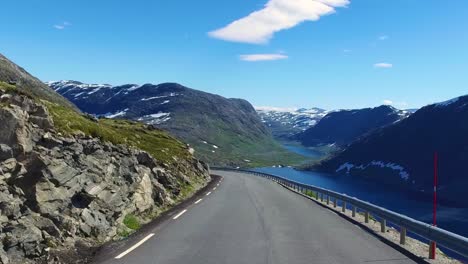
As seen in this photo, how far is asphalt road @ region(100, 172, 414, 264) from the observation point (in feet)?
38.9

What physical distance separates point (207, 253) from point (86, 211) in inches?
200

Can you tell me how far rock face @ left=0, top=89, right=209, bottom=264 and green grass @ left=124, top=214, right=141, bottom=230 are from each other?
0.92 feet

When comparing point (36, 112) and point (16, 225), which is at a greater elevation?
point (36, 112)

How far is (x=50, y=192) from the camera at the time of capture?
14148 millimetres

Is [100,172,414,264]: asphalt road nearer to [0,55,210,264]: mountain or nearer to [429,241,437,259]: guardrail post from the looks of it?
[429,241,437,259]: guardrail post

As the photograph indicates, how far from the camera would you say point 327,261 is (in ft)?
37.9

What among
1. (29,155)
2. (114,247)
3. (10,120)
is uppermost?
(10,120)

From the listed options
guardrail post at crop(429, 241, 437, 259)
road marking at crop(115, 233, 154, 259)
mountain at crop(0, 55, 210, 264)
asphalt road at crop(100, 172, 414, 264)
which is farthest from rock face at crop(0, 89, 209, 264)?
guardrail post at crop(429, 241, 437, 259)

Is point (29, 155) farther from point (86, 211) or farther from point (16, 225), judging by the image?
point (16, 225)

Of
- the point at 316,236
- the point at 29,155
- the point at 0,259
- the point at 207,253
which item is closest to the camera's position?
the point at 0,259

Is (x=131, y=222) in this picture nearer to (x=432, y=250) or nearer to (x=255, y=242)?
(x=255, y=242)

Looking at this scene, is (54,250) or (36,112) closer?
(54,250)

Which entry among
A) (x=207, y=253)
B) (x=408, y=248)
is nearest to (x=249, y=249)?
(x=207, y=253)

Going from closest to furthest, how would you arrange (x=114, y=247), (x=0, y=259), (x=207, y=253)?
1. (x=0, y=259)
2. (x=207, y=253)
3. (x=114, y=247)
